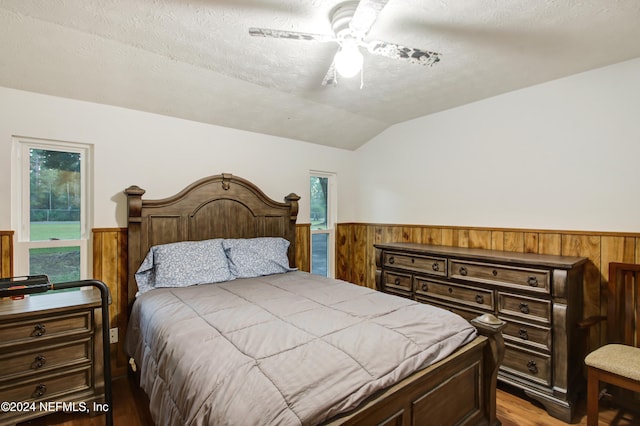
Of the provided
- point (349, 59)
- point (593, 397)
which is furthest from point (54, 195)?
point (593, 397)

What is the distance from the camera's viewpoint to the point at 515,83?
266 centimetres

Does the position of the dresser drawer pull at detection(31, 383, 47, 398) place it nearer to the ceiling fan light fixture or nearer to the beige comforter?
the beige comforter

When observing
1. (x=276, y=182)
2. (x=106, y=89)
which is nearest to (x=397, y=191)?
(x=276, y=182)

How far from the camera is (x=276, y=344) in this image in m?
1.39

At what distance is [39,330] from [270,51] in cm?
231

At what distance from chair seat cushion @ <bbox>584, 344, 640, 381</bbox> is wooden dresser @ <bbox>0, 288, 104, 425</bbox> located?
122 inches

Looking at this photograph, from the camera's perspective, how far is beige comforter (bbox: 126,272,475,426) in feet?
3.53

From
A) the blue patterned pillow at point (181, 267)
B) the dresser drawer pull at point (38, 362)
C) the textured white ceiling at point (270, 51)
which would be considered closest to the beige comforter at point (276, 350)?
the blue patterned pillow at point (181, 267)

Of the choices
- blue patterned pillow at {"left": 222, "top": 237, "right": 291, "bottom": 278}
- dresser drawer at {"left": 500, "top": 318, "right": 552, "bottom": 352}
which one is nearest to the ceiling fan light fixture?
blue patterned pillow at {"left": 222, "top": 237, "right": 291, "bottom": 278}

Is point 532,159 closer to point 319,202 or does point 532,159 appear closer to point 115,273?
point 319,202

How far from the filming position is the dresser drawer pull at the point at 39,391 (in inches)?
75.0

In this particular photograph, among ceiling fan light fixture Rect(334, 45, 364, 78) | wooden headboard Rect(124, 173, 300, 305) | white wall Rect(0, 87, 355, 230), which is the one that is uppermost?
ceiling fan light fixture Rect(334, 45, 364, 78)

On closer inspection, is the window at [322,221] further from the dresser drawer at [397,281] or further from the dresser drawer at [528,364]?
the dresser drawer at [528,364]

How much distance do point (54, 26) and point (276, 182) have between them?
220cm
